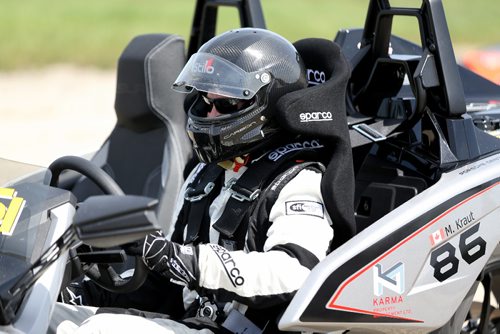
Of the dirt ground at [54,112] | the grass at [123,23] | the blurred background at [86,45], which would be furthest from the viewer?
the grass at [123,23]

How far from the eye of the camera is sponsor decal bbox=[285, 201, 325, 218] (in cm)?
330

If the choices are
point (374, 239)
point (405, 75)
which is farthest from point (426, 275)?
point (405, 75)

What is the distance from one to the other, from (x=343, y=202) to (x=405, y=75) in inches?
44.2

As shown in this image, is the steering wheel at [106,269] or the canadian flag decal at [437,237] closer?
the steering wheel at [106,269]

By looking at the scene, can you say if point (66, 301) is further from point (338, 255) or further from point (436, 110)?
point (436, 110)

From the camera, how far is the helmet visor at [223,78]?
11.4ft

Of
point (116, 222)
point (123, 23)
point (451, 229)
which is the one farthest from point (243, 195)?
point (123, 23)

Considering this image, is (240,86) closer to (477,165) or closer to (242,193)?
(242,193)

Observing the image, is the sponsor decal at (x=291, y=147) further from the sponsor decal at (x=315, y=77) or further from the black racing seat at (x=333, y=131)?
the sponsor decal at (x=315, y=77)

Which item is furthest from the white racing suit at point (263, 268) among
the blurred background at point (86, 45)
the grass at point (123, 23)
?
the grass at point (123, 23)

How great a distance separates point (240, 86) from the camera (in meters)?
3.48

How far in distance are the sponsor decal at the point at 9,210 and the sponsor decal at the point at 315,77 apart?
52.5 inches

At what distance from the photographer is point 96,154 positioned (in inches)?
212

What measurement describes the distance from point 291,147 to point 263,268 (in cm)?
61
